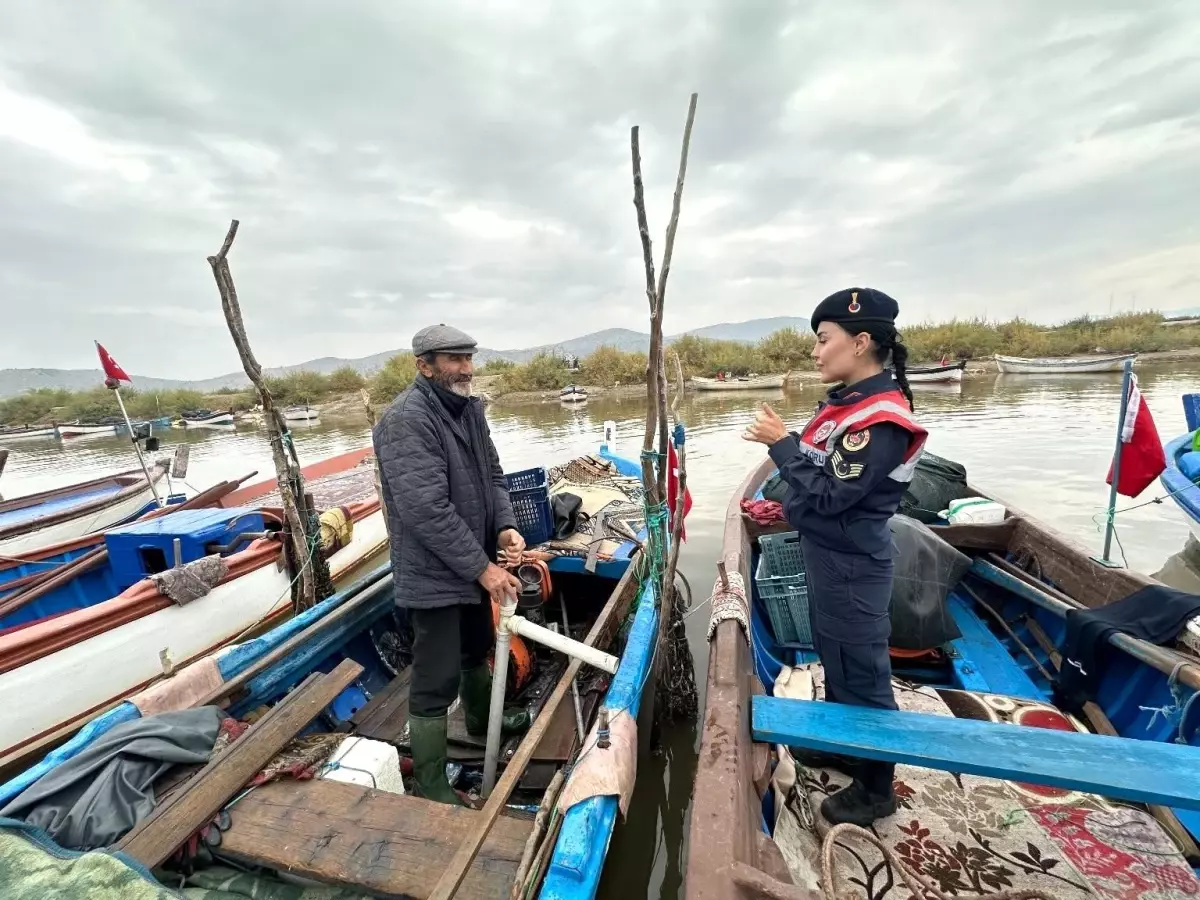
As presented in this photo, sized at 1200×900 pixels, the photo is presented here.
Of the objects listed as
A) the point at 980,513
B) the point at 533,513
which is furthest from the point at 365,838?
the point at 980,513

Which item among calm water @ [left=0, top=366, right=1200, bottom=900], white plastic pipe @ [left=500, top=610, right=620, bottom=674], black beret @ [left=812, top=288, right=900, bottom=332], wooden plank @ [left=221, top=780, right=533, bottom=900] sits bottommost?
calm water @ [left=0, top=366, right=1200, bottom=900]

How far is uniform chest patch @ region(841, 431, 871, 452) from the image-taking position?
188cm

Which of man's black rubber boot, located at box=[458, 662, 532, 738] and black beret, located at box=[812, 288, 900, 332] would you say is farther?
man's black rubber boot, located at box=[458, 662, 532, 738]

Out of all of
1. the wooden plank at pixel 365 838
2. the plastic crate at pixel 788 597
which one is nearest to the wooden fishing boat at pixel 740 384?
the plastic crate at pixel 788 597

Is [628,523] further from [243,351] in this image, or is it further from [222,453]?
[222,453]

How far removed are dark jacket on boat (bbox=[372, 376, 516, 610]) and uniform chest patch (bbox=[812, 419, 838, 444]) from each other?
5.23ft

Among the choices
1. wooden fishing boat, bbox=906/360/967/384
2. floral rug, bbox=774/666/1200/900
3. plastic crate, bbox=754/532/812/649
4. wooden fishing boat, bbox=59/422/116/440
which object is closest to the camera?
floral rug, bbox=774/666/1200/900

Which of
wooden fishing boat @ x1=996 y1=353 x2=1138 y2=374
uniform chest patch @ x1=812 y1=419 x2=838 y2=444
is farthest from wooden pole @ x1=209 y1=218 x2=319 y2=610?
wooden fishing boat @ x1=996 y1=353 x2=1138 y2=374

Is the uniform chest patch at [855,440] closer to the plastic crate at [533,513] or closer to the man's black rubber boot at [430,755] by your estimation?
the man's black rubber boot at [430,755]

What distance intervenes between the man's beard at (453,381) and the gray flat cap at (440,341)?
0.38ft

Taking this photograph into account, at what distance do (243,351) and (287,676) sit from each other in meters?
2.83

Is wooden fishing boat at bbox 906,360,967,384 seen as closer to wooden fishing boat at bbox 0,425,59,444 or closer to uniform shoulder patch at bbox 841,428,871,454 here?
uniform shoulder patch at bbox 841,428,871,454

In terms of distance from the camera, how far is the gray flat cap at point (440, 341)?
246cm

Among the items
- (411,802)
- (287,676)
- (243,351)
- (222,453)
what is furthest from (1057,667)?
(222,453)
